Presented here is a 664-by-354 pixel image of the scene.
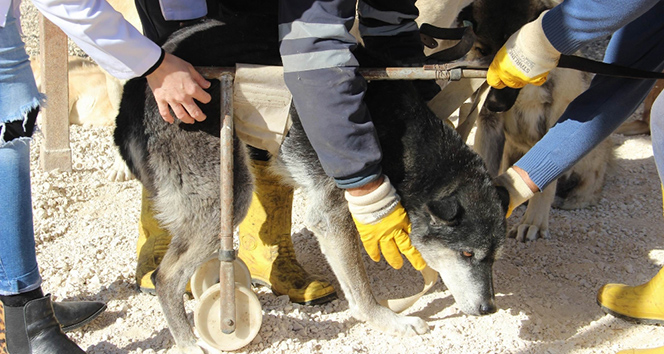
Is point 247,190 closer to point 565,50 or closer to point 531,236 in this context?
point 565,50

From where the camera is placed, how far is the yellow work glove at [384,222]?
2424mm

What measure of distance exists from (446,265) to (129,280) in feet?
5.71

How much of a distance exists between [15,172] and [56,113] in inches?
94.1

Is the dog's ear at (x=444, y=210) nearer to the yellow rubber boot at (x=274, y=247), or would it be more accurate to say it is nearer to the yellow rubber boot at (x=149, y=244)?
the yellow rubber boot at (x=274, y=247)

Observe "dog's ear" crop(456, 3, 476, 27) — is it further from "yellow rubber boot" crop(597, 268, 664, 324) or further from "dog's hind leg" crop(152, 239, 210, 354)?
"dog's hind leg" crop(152, 239, 210, 354)

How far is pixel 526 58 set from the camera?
2389 millimetres

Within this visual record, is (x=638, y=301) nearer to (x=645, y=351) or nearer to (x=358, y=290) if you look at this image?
(x=645, y=351)

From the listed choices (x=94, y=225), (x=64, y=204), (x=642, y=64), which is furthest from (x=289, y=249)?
(x=642, y=64)

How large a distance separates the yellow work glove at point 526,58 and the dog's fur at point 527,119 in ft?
2.53

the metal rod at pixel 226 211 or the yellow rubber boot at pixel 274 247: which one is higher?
the metal rod at pixel 226 211

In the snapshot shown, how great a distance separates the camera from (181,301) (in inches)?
104

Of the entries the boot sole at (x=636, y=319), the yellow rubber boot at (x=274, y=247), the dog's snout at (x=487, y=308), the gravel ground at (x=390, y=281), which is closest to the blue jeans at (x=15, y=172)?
the gravel ground at (x=390, y=281)

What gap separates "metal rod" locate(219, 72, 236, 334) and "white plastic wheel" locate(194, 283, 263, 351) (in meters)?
0.07

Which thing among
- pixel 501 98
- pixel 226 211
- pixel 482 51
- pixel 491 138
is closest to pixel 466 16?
pixel 482 51
